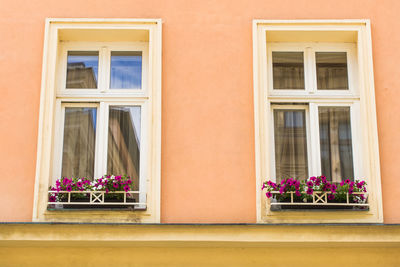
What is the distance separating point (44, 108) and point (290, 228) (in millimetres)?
3002

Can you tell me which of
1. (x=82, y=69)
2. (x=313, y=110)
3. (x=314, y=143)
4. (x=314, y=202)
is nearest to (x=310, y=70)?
(x=313, y=110)

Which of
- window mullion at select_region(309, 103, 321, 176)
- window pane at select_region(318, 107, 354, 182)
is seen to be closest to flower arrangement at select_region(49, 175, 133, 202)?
window mullion at select_region(309, 103, 321, 176)

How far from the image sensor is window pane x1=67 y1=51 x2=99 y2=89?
823 cm

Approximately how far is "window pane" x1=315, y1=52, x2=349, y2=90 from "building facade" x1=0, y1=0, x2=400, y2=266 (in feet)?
0.05

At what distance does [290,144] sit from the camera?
803 centimetres

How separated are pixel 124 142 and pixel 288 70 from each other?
2109 millimetres

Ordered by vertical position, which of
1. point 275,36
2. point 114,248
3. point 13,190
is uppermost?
point 275,36

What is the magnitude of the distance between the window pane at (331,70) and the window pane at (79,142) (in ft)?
8.84

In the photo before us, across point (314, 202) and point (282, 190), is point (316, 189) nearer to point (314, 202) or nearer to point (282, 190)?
point (314, 202)

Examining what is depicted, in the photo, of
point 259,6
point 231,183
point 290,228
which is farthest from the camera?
point 259,6

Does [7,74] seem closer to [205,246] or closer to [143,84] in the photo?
[143,84]

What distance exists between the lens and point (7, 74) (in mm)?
7941

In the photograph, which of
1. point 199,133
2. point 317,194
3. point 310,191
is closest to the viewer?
point 310,191

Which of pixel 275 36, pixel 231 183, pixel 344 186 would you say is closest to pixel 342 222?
pixel 344 186
